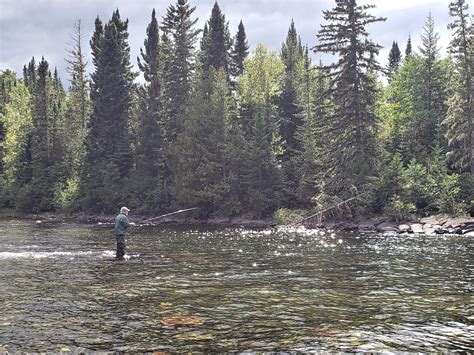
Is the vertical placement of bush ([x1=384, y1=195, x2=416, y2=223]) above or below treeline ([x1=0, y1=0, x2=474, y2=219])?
below

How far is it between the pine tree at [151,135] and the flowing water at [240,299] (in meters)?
32.7

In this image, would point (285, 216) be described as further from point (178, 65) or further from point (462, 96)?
point (178, 65)

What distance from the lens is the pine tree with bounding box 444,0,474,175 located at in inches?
1596

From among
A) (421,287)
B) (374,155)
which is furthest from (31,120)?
(421,287)

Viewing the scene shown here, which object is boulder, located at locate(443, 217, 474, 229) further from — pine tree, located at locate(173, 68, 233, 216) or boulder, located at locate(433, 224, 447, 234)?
pine tree, located at locate(173, 68, 233, 216)

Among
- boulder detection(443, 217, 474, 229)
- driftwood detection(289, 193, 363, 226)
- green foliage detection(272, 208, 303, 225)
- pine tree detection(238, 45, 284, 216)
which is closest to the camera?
boulder detection(443, 217, 474, 229)

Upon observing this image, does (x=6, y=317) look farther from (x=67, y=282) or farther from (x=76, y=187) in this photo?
(x=76, y=187)

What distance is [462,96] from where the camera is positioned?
41.0 metres

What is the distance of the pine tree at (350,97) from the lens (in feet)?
134

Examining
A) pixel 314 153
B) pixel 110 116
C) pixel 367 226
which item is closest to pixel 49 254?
pixel 367 226

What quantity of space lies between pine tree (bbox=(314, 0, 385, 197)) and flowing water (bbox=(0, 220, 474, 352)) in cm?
1786

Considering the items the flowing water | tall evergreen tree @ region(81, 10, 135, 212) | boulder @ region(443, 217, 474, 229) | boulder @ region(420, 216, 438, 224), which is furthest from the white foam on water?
tall evergreen tree @ region(81, 10, 135, 212)

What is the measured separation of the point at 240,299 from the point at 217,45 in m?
59.6

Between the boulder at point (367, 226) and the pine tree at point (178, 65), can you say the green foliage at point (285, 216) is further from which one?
the pine tree at point (178, 65)
